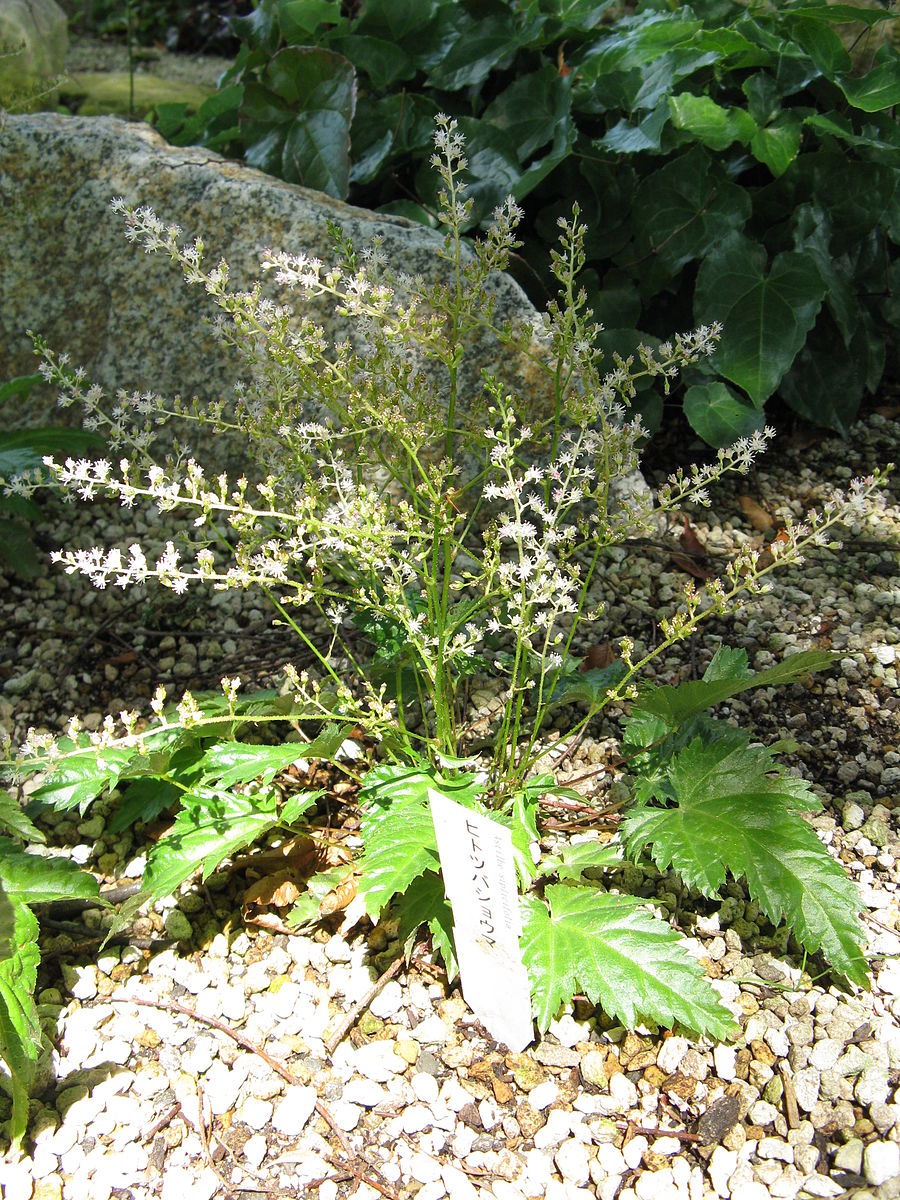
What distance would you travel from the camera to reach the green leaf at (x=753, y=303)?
2.68 meters

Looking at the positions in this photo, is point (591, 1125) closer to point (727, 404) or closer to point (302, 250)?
point (727, 404)

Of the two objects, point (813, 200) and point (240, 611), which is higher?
point (813, 200)

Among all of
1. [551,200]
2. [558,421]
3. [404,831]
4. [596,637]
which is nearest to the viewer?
[404,831]

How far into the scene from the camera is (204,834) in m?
1.67

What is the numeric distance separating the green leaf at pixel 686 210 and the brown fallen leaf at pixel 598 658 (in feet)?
3.42

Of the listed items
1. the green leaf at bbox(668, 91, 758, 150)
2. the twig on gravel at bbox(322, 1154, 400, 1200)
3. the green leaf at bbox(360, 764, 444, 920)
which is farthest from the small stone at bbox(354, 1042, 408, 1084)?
the green leaf at bbox(668, 91, 758, 150)

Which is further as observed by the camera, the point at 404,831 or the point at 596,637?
the point at 596,637

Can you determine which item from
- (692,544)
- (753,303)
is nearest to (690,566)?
(692,544)

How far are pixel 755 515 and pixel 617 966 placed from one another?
1593 millimetres

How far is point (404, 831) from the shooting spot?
1568mm

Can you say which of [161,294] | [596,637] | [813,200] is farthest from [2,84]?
[596,637]

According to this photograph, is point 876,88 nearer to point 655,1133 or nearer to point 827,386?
point 827,386

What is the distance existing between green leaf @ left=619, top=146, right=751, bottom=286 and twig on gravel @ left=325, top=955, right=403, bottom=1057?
6.17ft

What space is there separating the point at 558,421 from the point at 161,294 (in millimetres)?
1534
